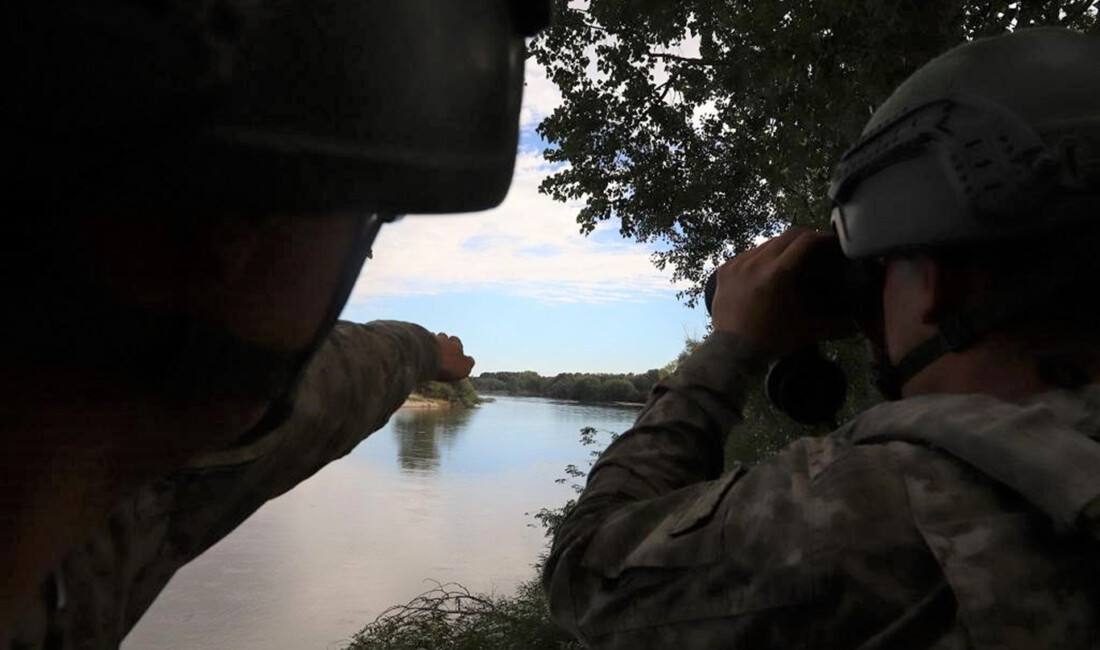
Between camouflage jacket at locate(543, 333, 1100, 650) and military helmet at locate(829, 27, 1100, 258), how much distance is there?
0.29 meters

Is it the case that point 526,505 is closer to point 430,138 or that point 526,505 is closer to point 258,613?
point 258,613

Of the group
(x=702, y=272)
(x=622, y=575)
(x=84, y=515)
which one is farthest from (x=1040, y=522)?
(x=702, y=272)

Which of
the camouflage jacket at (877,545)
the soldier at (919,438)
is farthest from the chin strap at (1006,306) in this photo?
the camouflage jacket at (877,545)

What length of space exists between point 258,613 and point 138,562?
30.7ft

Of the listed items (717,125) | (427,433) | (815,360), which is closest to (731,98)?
(717,125)

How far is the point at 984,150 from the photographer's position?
137 centimetres

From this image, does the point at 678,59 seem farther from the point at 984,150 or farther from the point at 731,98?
the point at 984,150

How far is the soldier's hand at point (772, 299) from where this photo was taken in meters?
1.63

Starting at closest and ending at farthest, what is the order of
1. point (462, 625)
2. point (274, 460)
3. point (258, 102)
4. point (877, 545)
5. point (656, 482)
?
1. point (258, 102)
2. point (877, 545)
3. point (274, 460)
4. point (656, 482)
5. point (462, 625)

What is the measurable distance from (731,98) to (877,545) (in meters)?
7.21

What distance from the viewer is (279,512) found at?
1197cm

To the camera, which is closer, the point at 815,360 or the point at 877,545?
the point at 877,545

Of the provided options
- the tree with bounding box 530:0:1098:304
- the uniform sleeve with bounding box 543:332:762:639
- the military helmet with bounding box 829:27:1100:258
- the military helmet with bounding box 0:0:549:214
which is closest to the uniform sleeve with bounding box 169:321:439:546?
the uniform sleeve with bounding box 543:332:762:639

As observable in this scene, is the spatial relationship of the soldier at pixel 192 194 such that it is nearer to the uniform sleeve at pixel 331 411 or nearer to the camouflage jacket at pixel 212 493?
the camouflage jacket at pixel 212 493
